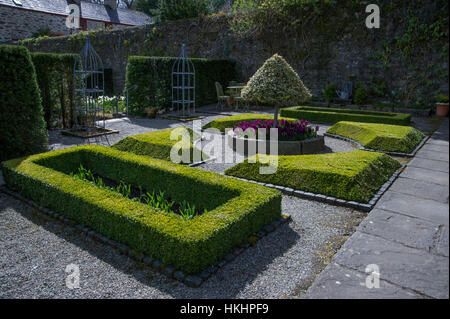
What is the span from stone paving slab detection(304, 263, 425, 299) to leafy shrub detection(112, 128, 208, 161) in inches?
183

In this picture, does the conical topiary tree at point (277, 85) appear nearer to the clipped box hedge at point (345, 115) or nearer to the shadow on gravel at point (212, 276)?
the clipped box hedge at point (345, 115)

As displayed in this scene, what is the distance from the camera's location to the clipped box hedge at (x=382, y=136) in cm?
773

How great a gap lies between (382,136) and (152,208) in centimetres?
635

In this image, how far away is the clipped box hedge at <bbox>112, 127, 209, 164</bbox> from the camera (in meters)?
7.02

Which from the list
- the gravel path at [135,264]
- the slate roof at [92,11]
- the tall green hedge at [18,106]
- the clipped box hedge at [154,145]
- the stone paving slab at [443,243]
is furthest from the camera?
the slate roof at [92,11]

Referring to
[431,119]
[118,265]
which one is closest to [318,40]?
[431,119]

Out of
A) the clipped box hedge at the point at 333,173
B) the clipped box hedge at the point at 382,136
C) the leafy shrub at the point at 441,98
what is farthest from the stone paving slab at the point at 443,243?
the leafy shrub at the point at 441,98

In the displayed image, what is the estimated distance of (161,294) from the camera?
9.65 ft

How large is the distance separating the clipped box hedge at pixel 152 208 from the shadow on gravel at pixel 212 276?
6.1 inches

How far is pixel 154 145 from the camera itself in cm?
729

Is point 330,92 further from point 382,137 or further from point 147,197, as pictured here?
point 147,197

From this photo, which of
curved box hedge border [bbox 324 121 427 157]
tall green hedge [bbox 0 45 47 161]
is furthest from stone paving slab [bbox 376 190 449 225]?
tall green hedge [bbox 0 45 47 161]

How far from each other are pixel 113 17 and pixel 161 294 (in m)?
34.2

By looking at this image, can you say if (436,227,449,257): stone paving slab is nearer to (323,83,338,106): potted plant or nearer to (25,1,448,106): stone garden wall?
(25,1,448,106): stone garden wall
